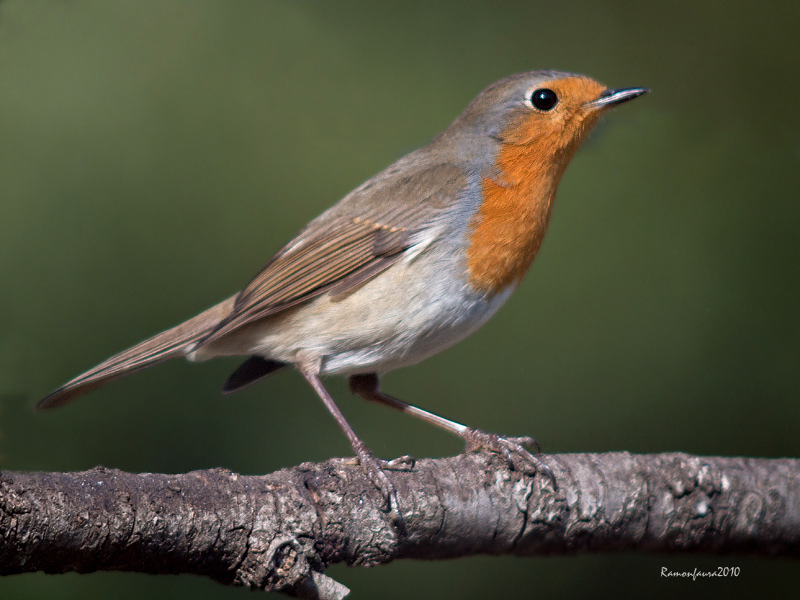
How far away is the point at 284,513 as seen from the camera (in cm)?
173

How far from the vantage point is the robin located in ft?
8.32

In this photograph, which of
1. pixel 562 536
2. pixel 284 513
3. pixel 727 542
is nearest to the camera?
pixel 284 513

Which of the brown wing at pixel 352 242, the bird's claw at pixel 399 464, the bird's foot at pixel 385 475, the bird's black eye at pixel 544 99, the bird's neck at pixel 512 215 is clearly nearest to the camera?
the bird's foot at pixel 385 475

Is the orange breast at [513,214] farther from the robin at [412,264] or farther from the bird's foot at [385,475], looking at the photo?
the bird's foot at [385,475]

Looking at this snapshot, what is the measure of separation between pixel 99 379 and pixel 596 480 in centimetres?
172

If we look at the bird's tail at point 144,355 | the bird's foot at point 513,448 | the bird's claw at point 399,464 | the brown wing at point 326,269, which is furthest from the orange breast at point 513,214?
the bird's tail at point 144,355

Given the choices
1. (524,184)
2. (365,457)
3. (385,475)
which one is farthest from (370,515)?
(524,184)

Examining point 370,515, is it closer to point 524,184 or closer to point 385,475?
point 385,475

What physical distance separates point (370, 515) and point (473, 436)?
92 centimetres

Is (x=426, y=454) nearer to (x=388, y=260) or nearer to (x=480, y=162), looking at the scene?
(x=388, y=260)

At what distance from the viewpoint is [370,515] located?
75.0 inches

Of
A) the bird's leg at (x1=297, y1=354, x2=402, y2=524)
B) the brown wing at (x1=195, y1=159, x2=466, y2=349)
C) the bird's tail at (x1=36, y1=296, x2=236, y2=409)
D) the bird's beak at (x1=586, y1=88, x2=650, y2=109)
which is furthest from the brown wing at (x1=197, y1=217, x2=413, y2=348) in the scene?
the bird's beak at (x1=586, y1=88, x2=650, y2=109)

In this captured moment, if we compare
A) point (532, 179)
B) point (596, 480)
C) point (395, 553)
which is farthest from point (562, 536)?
point (532, 179)

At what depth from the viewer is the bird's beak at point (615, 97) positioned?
2.72 metres
